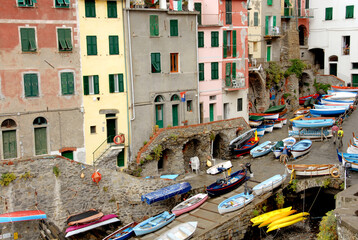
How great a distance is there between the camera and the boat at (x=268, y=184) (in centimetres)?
3284

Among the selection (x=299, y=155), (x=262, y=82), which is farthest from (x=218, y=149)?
(x=262, y=82)

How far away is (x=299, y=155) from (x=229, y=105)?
8777 mm

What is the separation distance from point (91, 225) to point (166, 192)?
5.43 metres

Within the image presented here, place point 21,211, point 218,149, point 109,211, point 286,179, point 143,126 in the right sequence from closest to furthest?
point 21,211 < point 109,211 < point 286,179 < point 143,126 < point 218,149

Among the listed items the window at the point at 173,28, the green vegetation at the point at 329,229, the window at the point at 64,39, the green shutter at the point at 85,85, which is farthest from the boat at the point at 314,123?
the window at the point at 64,39

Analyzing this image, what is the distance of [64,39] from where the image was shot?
33281 millimetres

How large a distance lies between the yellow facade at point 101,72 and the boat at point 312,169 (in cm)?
1243

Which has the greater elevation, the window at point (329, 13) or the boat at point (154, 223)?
the window at point (329, 13)

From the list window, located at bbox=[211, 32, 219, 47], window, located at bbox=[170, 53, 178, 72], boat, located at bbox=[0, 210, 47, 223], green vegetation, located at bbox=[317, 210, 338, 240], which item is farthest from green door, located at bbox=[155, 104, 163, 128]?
green vegetation, located at bbox=[317, 210, 338, 240]

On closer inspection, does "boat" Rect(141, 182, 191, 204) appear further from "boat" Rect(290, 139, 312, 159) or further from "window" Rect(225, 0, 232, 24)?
"window" Rect(225, 0, 232, 24)

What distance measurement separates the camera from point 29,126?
32.4m

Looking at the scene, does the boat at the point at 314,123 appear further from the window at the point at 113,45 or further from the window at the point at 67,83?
the window at the point at 67,83

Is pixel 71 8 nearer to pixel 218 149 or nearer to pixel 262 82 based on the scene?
pixel 218 149

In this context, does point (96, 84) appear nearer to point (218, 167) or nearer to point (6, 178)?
point (6, 178)
